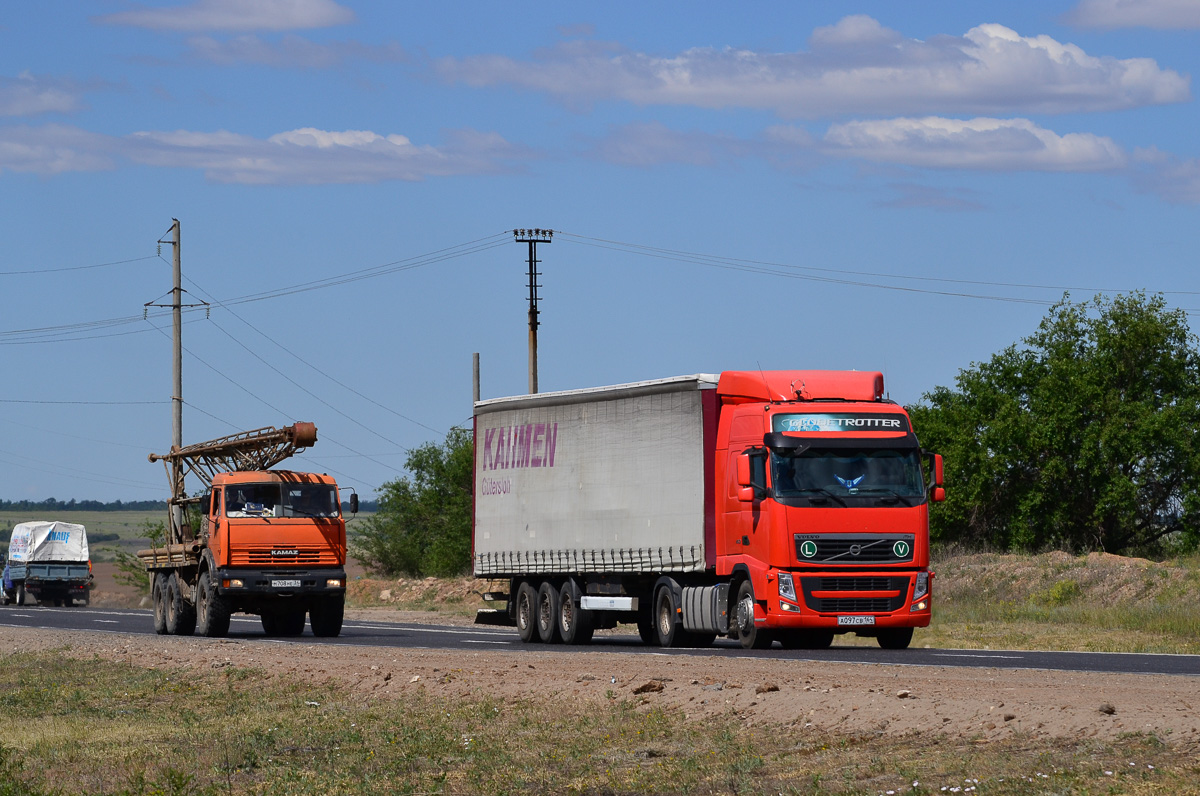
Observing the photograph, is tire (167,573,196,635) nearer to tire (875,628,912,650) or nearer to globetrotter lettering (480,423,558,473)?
globetrotter lettering (480,423,558,473)

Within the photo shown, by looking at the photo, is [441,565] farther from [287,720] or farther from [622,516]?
[287,720]

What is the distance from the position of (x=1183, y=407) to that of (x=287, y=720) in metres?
42.1

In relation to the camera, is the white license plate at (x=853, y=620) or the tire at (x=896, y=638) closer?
the white license plate at (x=853, y=620)

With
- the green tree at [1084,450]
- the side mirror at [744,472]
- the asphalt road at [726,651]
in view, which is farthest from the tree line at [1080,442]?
the side mirror at [744,472]

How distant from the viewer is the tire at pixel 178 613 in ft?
112

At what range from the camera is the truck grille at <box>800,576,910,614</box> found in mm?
23203

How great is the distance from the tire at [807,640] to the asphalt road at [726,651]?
0.30m

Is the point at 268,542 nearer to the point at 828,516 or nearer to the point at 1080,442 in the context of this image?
the point at 828,516

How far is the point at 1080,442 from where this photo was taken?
52938 mm

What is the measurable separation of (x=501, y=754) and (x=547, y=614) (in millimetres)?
14359

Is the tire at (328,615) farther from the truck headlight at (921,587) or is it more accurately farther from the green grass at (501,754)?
the truck headlight at (921,587)

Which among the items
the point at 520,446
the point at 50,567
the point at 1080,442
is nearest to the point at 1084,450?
the point at 1080,442

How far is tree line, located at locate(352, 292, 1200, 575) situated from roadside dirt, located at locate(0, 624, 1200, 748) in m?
29.9

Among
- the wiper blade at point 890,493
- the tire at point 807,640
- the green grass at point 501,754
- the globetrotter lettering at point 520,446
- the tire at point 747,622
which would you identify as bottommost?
the green grass at point 501,754
